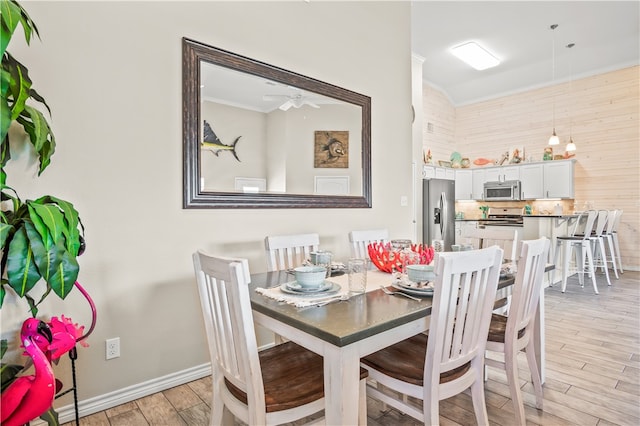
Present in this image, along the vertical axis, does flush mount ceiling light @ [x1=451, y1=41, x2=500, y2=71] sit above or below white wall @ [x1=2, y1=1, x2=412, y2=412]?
above

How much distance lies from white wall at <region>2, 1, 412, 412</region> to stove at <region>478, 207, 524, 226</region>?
17.7ft

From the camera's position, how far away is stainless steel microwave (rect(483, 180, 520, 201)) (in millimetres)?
6914

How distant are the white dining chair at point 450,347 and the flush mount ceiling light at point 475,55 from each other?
17.1ft

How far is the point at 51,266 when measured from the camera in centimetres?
129

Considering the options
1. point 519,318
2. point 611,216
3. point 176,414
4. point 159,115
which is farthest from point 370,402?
point 611,216

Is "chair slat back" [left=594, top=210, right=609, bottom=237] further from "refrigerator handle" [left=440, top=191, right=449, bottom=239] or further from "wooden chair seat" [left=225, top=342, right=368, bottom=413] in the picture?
"wooden chair seat" [left=225, top=342, right=368, bottom=413]

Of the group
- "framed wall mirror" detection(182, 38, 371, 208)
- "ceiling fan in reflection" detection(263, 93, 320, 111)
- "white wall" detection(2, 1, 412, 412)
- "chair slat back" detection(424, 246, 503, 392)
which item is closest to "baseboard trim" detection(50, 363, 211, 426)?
"white wall" detection(2, 1, 412, 412)

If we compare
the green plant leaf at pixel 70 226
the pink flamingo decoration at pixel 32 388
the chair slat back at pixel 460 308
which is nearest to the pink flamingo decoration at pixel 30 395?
the pink flamingo decoration at pixel 32 388

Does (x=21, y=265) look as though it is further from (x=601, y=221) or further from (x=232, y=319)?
(x=601, y=221)

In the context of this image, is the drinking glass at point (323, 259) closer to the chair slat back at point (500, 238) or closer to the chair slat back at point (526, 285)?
the chair slat back at point (526, 285)

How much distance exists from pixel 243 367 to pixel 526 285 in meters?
1.35

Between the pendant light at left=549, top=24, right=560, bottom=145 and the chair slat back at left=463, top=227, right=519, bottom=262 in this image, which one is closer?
the chair slat back at left=463, top=227, right=519, bottom=262

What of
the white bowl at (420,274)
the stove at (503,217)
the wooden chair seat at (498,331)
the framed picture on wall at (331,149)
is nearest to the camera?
the white bowl at (420,274)

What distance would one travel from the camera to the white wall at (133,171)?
179 cm
